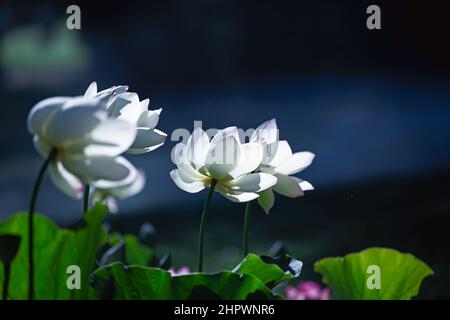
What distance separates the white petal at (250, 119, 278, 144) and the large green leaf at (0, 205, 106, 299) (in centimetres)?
18

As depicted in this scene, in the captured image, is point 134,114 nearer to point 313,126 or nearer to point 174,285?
point 174,285

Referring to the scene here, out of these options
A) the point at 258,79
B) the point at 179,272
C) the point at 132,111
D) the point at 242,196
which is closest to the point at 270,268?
the point at 242,196

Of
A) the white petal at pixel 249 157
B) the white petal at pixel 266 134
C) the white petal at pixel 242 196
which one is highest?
the white petal at pixel 266 134

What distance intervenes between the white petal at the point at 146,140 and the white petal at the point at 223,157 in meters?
0.04

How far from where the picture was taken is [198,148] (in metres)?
0.56

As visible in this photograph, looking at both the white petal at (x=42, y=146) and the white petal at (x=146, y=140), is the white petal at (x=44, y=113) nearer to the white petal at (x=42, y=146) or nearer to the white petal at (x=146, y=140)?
the white petal at (x=42, y=146)

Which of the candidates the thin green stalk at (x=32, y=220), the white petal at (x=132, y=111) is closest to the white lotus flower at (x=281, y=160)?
the white petal at (x=132, y=111)

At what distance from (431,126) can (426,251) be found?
33.8 inches

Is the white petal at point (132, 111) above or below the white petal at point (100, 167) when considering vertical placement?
above

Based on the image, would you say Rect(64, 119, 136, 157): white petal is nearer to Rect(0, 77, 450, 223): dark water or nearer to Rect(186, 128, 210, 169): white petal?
Rect(186, 128, 210, 169): white petal

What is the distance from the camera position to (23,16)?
9.83 ft

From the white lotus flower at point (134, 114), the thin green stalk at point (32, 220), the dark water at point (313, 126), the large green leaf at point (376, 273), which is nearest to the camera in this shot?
the thin green stalk at point (32, 220)

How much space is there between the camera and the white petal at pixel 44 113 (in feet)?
1.39

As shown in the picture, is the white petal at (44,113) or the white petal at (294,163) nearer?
the white petal at (44,113)
